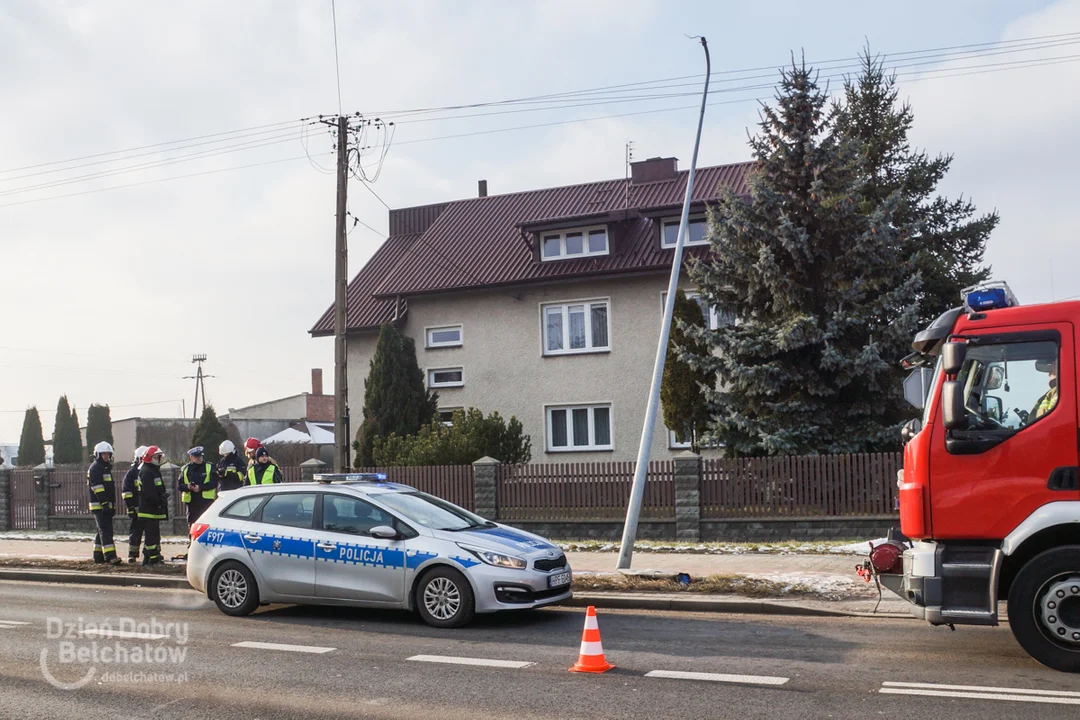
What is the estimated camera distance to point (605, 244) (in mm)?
29797

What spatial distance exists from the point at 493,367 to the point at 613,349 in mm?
3582

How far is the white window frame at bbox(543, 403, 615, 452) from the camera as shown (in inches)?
1136

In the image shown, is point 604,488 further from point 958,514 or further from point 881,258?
point 958,514

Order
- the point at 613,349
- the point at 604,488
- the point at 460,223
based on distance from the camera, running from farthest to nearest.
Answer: the point at 460,223
the point at 613,349
the point at 604,488

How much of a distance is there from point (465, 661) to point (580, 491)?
34.1 feet

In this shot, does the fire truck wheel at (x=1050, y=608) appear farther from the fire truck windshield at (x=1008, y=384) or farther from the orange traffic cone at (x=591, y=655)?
the orange traffic cone at (x=591, y=655)

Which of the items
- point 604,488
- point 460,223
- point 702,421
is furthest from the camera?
point 460,223

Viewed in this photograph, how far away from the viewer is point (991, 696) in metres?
7.30

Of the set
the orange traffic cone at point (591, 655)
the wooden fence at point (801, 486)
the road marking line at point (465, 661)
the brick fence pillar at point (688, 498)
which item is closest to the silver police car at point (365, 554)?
the road marking line at point (465, 661)

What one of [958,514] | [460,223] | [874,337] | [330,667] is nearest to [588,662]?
[330,667]

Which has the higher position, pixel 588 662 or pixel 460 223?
pixel 460 223

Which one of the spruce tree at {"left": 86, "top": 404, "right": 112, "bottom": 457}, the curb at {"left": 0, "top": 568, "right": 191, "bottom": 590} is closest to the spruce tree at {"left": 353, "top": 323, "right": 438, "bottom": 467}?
the curb at {"left": 0, "top": 568, "right": 191, "bottom": 590}

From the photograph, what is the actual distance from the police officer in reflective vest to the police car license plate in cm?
584

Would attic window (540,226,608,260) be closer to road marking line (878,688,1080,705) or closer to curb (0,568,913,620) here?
curb (0,568,913,620)
